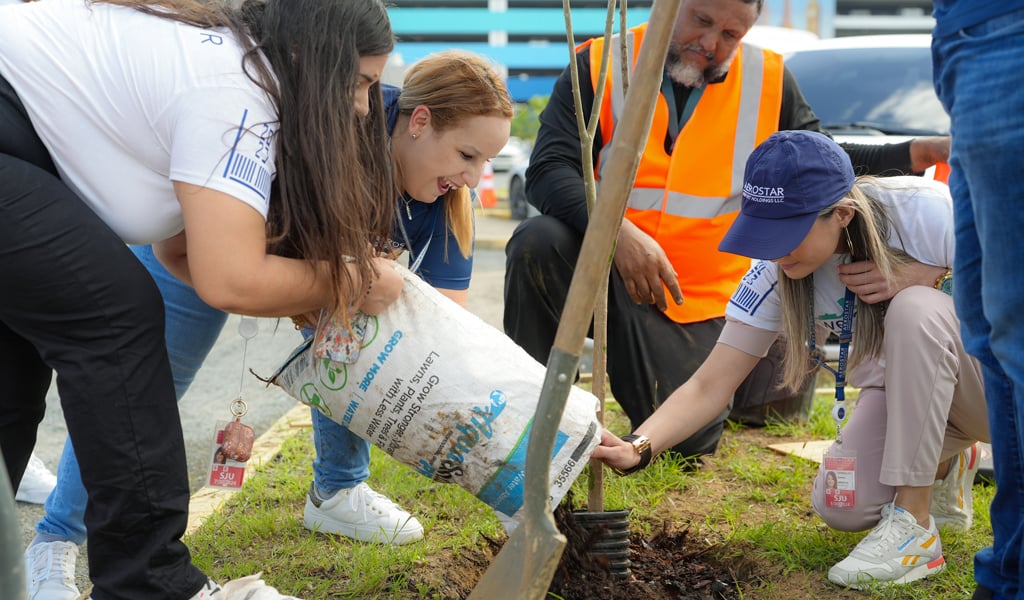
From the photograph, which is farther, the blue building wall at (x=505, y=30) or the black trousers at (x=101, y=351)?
the blue building wall at (x=505, y=30)

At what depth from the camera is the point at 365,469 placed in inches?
105

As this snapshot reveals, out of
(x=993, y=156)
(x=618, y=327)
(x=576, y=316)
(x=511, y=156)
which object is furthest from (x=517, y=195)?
(x=993, y=156)

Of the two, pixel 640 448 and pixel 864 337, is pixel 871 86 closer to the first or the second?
pixel 864 337

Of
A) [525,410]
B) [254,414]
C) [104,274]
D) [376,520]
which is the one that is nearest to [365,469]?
[376,520]

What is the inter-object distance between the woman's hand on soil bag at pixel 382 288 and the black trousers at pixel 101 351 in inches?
14.4

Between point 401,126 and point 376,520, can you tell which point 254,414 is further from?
point 401,126

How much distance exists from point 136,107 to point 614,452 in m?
1.17

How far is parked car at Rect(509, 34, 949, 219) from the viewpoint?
4.66m

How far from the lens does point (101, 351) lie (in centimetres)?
161

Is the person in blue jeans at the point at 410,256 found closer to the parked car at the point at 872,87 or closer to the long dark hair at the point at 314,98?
the long dark hair at the point at 314,98

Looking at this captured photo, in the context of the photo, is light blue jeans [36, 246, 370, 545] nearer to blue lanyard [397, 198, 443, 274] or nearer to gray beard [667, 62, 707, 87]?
blue lanyard [397, 198, 443, 274]

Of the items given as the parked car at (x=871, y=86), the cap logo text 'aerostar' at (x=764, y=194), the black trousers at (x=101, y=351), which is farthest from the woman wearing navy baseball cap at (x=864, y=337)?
the parked car at (x=871, y=86)

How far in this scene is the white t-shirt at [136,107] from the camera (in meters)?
1.55

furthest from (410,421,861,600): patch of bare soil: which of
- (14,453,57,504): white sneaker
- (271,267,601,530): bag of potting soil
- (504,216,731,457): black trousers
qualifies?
(14,453,57,504): white sneaker
